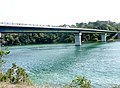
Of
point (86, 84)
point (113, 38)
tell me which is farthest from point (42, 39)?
point (86, 84)

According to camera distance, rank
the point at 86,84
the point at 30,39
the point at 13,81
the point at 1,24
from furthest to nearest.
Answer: the point at 30,39
the point at 1,24
the point at 13,81
the point at 86,84

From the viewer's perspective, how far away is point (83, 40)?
436 feet

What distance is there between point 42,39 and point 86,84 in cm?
11709

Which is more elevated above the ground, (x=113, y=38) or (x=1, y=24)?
(x=1, y=24)

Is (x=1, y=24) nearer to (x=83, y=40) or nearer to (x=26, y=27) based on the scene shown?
(x=26, y=27)

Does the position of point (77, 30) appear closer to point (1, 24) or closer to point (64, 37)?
point (64, 37)

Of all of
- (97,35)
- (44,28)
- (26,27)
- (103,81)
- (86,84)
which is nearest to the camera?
(86,84)

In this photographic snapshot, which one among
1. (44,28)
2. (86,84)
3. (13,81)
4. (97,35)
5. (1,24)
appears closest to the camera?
(86,84)

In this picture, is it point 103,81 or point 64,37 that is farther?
point 64,37

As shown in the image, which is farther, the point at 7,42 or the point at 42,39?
the point at 42,39

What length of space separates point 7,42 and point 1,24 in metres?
67.4

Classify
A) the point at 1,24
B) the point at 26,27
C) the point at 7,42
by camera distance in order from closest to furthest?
the point at 1,24 → the point at 26,27 → the point at 7,42

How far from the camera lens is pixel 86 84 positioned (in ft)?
46.6

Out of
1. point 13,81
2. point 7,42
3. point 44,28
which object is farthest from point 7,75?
point 7,42
